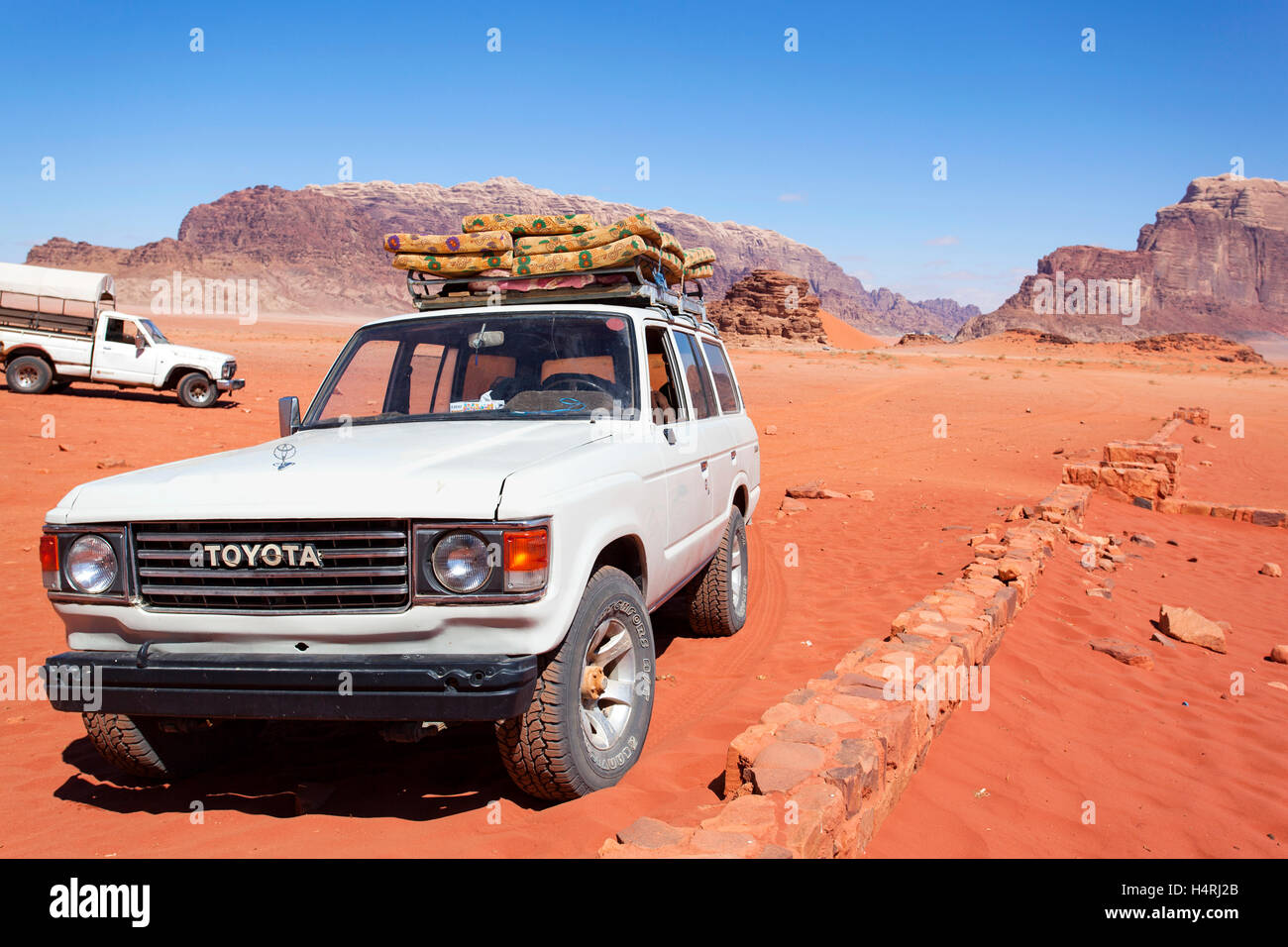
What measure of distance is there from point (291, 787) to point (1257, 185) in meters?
234

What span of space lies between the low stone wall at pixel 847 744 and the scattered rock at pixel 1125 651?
0.66 m

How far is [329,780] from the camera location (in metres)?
3.62

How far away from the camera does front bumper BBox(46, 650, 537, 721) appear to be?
269 cm

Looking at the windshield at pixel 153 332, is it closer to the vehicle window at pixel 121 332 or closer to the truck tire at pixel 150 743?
the vehicle window at pixel 121 332

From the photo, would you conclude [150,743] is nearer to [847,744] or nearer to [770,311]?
[847,744]

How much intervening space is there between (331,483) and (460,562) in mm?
546

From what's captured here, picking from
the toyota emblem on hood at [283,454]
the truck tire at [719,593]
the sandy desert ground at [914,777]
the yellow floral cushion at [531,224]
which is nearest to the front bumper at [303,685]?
the sandy desert ground at [914,777]

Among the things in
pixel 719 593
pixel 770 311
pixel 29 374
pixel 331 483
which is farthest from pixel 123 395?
pixel 770 311

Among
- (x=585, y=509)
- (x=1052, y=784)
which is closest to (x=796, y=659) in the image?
(x=1052, y=784)

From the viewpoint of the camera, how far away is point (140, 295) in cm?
11438

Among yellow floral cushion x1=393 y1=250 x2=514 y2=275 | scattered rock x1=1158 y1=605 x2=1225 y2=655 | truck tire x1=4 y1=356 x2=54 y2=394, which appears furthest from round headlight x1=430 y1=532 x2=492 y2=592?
truck tire x1=4 y1=356 x2=54 y2=394

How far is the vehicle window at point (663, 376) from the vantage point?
4543 millimetres
